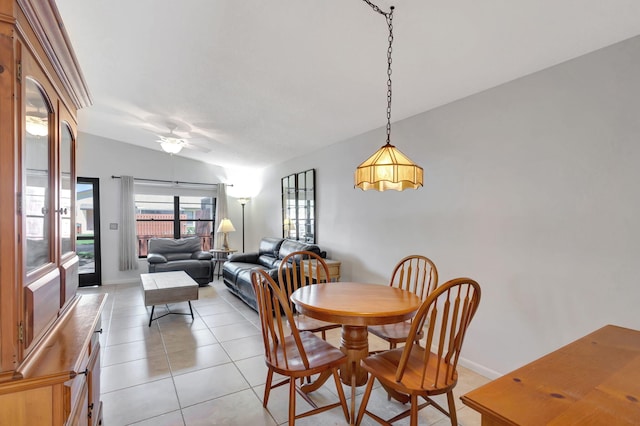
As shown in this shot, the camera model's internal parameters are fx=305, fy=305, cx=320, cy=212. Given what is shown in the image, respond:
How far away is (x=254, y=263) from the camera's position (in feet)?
18.5

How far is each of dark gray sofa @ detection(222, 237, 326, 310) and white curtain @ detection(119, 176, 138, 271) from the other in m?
2.19

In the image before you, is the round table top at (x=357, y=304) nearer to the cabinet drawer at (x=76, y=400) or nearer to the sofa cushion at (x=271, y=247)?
the cabinet drawer at (x=76, y=400)

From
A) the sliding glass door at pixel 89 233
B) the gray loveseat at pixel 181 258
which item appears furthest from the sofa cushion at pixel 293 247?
the sliding glass door at pixel 89 233

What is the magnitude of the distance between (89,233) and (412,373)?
6.54m

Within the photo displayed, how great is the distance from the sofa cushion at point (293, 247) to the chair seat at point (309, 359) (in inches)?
85.9

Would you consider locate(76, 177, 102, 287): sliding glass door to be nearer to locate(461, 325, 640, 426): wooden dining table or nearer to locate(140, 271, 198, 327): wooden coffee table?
locate(140, 271, 198, 327): wooden coffee table

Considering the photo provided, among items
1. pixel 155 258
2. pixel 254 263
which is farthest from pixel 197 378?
pixel 155 258

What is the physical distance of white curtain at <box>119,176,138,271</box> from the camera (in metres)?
6.03

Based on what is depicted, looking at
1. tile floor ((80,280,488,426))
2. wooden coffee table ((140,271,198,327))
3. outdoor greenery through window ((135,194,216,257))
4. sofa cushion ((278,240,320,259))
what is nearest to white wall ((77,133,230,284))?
outdoor greenery through window ((135,194,216,257))

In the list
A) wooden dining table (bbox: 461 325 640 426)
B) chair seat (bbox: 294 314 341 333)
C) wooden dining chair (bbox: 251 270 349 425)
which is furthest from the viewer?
chair seat (bbox: 294 314 341 333)

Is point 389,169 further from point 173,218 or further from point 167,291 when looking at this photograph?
point 173,218

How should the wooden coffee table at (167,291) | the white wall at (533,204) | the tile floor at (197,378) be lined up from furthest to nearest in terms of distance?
the wooden coffee table at (167,291)
the tile floor at (197,378)
the white wall at (533,204)

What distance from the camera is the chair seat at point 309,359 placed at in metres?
1.78

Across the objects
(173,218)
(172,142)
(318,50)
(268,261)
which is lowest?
(268,261)
